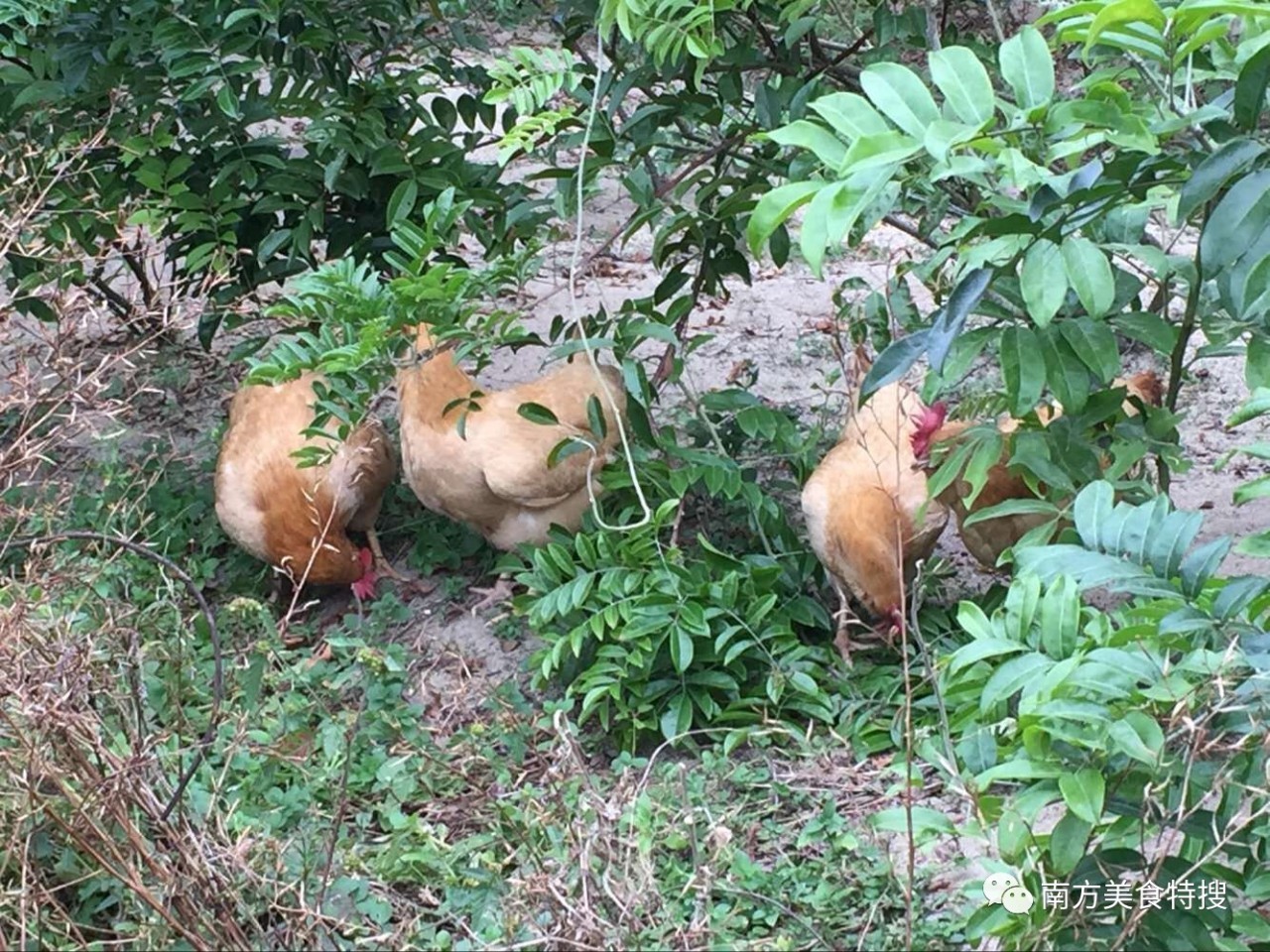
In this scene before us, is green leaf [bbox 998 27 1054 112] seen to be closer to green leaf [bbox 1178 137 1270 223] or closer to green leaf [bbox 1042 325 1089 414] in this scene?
green leaf [bbox 1178 137 1270 223]

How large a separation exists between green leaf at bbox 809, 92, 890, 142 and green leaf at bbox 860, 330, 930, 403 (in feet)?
0.95

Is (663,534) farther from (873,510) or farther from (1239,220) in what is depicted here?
(1239,220)

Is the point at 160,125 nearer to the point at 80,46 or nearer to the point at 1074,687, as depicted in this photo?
the point at 80,46

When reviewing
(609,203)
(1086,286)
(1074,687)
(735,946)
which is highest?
(1086,286)

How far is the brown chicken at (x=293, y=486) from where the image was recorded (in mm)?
4184

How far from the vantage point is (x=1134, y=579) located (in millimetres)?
2041

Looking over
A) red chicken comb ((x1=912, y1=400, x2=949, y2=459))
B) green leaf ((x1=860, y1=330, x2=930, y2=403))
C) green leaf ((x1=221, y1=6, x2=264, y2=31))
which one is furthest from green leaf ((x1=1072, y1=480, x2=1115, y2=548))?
green leaf ((x1=221, y1=6, x2=264, y2=31))

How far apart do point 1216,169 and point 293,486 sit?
2.98 metres

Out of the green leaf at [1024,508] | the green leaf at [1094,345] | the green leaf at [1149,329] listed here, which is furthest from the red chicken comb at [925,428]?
the green leaf at [1094,345]

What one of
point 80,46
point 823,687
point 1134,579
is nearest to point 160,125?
point 80,46

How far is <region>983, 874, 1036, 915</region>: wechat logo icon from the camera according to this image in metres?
2.02

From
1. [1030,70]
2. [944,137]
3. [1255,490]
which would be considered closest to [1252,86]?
[1030,70]

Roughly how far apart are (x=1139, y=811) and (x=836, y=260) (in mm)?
5061

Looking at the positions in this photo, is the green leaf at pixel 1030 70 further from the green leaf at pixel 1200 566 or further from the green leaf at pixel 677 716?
the green leaf at pixel 677 716
